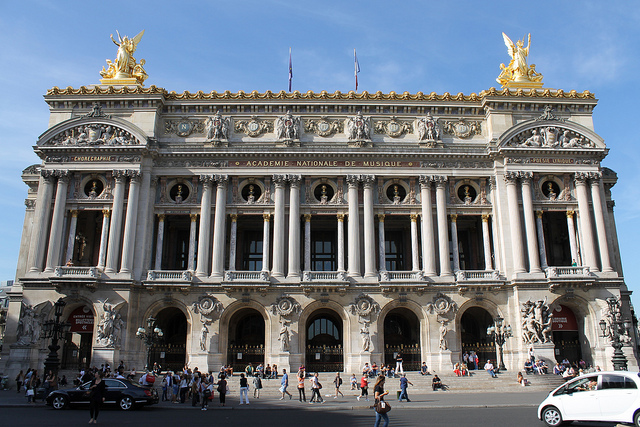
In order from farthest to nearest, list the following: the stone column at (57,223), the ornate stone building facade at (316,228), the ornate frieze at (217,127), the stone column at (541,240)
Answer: the ornate frieze at (217,127)
the stone column at (541,240)
the stone column at (57,223)
the ornate stone building facade at (316,228)

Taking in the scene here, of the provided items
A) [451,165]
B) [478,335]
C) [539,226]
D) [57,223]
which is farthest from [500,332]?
[57,223]

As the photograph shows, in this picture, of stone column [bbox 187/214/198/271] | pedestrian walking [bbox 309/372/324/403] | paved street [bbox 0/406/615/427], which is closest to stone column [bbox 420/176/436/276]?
pedestrian walking [bbox 309/372/324/403]

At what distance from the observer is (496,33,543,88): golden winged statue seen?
46906mm

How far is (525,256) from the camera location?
4247cm

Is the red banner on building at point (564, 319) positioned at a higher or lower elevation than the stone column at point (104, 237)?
lower

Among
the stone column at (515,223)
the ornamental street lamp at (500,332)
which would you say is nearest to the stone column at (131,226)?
the ornamental street lamp at (500,332)

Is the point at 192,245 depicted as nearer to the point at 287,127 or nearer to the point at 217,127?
the point at 217,127

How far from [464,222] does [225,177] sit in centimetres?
2014

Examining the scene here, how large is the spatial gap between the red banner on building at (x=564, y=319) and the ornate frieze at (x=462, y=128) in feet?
49.2

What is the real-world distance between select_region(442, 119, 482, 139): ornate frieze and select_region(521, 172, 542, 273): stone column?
5426 millimetres

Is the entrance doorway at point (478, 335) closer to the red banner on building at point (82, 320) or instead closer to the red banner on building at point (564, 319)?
the red banner on building at point (564, 319)

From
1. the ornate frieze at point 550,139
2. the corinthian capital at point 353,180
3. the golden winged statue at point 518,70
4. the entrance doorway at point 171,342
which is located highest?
the golden winged statue at point 518,70

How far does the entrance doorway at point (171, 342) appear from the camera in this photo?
1614 inches

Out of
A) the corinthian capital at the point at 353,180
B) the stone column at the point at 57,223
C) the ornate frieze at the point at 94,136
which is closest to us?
the stone column at the point at 57,223
